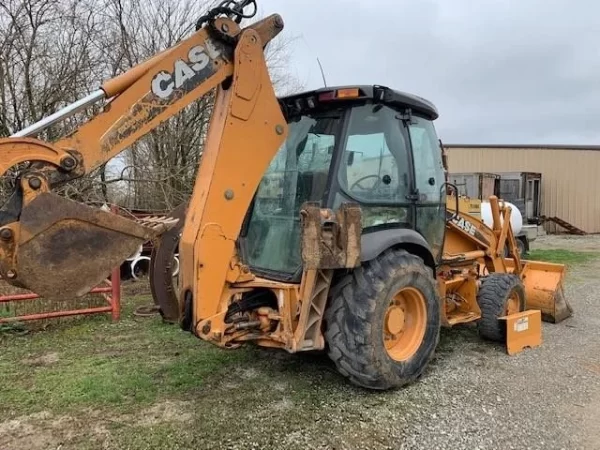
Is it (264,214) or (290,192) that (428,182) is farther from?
(264,214)

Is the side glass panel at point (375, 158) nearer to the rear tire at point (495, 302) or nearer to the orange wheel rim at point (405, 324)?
the orange wheel rim at point (405, 324)

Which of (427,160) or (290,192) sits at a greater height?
(427,160)

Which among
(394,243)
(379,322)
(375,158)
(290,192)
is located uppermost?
(375,158)

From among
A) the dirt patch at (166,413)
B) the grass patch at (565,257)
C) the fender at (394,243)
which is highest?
the fender at (394,243)

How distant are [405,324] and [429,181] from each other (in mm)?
1295

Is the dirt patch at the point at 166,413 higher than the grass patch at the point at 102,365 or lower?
lower

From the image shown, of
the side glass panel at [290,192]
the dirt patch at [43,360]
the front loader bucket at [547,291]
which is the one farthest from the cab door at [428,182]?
the dirt patch at [43,360]

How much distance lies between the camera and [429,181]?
442cm

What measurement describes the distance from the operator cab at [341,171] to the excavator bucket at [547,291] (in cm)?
242

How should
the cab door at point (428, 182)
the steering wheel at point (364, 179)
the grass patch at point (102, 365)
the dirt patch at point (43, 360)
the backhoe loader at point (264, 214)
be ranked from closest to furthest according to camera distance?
the backhoe loader at point (264, 214)
the grass patch at point (102, 365)
the steering wheel at point (364, 179)
the cab door at point (428, 182)
the dirt patch at point (43, 360)

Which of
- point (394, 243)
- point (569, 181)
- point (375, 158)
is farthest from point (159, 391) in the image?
point (569, 181)

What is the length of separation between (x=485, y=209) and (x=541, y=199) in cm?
1368

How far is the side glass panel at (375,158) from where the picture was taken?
3.73m

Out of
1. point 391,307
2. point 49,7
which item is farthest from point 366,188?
point 49,7
